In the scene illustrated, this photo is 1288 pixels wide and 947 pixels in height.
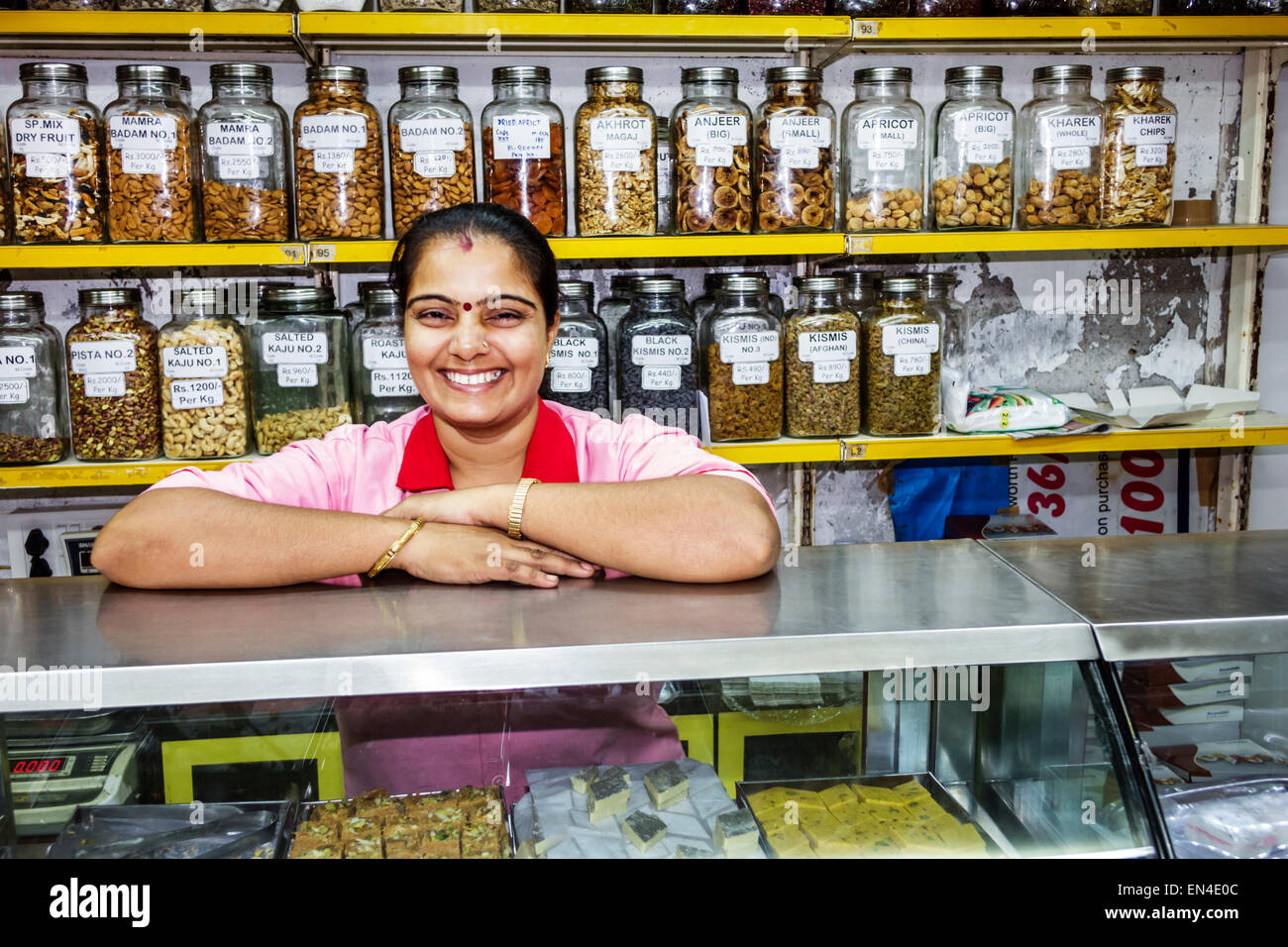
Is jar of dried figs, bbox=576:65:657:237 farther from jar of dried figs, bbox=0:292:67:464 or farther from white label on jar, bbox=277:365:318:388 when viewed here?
jar of dried figs, bbox=0:292:67:464

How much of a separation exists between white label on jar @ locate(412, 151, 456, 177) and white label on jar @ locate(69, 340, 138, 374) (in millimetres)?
616

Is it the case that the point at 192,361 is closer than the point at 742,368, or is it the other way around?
the point at 192,361

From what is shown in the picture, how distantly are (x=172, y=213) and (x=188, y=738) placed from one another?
125 cm

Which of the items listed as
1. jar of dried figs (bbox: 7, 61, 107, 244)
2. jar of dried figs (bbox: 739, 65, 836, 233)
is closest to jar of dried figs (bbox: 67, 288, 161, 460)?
jar of dried figs (bbox: 7, 61, 107, 244)

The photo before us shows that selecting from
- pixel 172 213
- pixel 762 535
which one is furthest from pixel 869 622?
pixel 172 213

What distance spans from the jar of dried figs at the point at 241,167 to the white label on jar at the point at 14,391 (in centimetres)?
44

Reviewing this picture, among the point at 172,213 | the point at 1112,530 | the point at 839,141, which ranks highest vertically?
the point at 839,141

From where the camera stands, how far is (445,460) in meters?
1.41

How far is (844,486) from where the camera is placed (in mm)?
2543

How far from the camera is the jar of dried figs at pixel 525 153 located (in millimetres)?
1925

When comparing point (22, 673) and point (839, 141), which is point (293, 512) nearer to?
point (22, 673)

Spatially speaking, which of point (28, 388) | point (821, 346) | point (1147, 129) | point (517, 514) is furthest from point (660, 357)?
point (28, 388)

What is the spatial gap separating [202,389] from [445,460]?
76 cm

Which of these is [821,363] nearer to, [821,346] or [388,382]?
[821,346]
